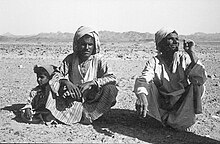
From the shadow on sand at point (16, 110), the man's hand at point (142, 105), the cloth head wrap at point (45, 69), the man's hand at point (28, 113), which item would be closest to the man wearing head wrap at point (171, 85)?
the man's hand at point (142, 105)

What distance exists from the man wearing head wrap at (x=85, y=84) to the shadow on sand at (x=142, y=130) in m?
0.36

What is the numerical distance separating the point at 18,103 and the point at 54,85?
6.85ft

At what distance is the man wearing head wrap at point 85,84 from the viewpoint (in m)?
5.35

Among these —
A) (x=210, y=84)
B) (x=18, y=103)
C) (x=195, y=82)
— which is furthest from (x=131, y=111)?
(x=210, y=84)

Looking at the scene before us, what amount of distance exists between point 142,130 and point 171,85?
3.03ft

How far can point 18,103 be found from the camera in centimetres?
696

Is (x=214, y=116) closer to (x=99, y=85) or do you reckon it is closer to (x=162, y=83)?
(x=162, y=83)

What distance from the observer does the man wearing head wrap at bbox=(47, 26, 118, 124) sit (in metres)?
5.35

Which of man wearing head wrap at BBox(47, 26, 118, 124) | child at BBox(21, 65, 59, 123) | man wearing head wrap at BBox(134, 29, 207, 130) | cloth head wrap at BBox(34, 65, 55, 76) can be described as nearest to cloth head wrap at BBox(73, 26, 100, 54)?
man wearing head wrap at BBox(47, 26, 118, 124)

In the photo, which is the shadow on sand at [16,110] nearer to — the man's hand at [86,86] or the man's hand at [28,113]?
the man's hand at [28,113]

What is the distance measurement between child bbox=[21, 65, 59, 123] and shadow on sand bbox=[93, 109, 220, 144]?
0.95 m

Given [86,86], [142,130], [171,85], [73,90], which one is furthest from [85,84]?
[171,85]

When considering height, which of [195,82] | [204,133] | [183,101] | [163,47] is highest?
[163,47]

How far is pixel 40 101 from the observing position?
5738 mm
